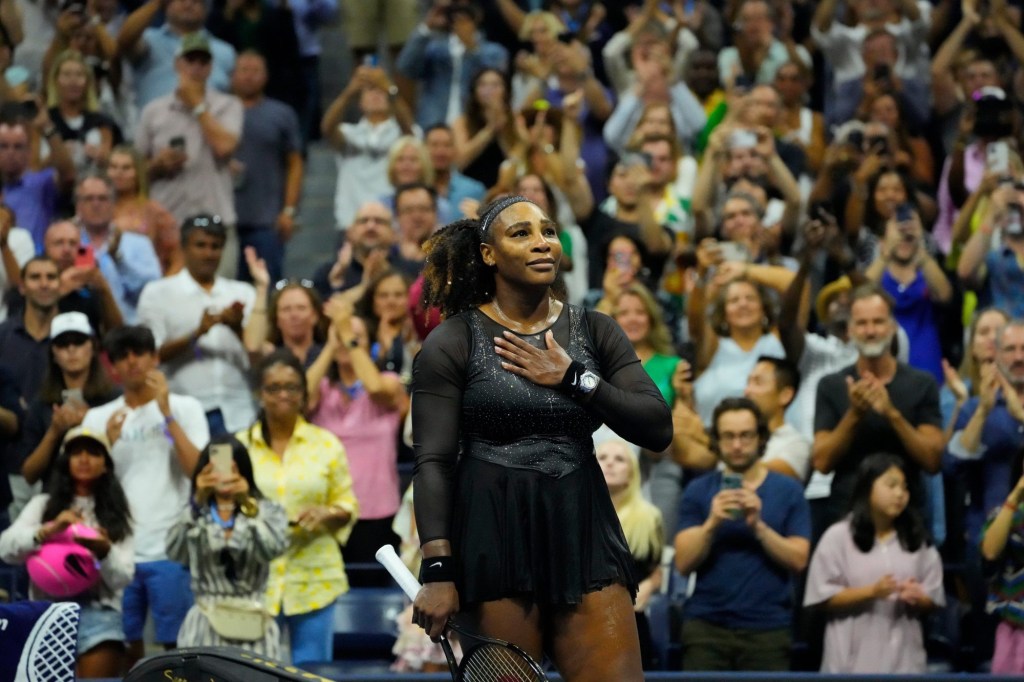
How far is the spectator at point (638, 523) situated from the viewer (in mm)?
7281

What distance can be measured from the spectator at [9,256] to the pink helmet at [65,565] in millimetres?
2043

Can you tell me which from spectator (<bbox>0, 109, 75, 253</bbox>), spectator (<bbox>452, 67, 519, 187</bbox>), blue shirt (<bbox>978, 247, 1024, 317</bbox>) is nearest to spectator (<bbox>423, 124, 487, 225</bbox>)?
spectator (<bbox>452, 67, 519, 187</bbox>)

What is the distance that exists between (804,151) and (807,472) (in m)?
3.14

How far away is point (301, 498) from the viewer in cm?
747

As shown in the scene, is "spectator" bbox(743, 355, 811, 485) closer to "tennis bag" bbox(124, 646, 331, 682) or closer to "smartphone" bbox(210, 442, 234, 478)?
"smartphone" bbox(210, 442, 234, 478)

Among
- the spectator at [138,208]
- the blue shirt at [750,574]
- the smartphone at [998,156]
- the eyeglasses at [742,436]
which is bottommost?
the blue shirt at [750,574]

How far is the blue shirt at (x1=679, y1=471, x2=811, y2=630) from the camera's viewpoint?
7.13 metres

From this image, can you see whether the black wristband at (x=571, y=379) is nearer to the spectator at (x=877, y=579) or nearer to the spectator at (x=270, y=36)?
the spectator at (x=877, y=579)

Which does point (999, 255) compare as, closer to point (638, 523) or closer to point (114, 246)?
point (638, 523)

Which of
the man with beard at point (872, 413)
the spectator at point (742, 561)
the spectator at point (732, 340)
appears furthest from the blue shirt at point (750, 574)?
the spectator at point (732, 340)

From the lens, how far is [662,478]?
7.98 meters

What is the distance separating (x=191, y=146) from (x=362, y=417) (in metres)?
2.87

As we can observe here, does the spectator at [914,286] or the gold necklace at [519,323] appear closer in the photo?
the gold necklace at [519,323]

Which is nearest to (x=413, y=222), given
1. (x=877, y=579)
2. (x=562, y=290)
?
(x=877, y=579)
